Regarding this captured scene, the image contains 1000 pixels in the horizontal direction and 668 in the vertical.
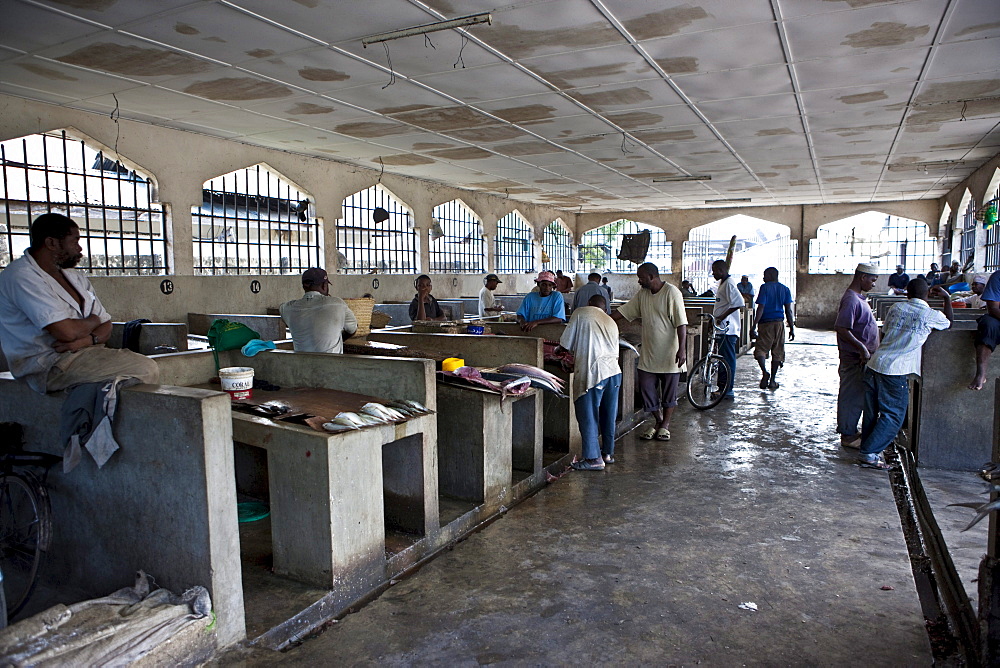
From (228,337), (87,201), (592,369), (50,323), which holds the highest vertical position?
(87,201)

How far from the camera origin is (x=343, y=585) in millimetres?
3303

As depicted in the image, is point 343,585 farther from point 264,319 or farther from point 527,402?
point 264,319

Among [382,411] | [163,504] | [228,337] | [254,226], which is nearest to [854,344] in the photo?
[382,411]

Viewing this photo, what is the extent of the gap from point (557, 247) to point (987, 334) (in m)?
16.6

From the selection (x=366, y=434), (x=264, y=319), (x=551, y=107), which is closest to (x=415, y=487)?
(x=366, y=434)

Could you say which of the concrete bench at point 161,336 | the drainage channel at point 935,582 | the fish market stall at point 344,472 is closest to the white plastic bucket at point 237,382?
the fish market stall at point 344,472

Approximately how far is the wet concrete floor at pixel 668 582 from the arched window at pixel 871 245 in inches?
627

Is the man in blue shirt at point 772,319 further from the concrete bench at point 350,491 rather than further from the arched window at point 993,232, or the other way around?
the concrete bench at point 350,491

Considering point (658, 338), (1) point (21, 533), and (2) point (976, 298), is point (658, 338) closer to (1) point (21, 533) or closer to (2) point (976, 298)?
(1) point (21, 533)

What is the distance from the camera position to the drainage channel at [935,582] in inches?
119

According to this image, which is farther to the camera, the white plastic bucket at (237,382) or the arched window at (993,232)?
the arched window at (993,232)

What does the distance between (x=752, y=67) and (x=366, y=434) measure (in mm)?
5170

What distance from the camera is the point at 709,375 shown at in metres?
7.95

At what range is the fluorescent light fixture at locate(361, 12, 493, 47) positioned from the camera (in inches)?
195
